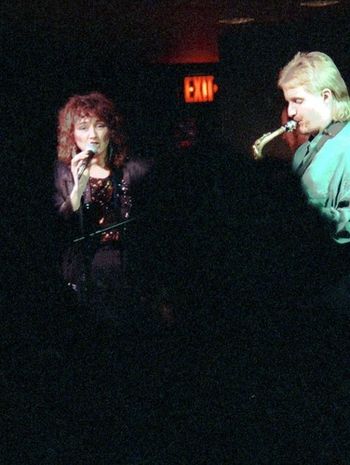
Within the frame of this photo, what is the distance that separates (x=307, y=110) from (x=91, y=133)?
1.05 metres

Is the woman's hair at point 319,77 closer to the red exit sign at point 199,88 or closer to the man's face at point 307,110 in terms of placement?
the man's face at point 307,110

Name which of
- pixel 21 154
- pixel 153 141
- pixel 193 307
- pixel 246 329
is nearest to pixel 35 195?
pixel 21 154

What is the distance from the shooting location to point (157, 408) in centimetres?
532

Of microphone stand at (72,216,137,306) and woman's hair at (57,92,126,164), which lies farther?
microphone stand at (72,216,137,306)

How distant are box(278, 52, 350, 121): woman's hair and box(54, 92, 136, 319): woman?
2.90 ft

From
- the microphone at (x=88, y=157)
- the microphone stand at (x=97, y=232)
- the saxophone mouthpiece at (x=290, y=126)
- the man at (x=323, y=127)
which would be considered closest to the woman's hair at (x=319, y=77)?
the man at (x=323, y=127)

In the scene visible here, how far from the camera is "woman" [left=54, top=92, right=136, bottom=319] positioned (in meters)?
4.82

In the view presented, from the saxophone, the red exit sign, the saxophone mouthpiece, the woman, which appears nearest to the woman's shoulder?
the woman

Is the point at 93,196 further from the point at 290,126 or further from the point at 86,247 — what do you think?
the point at 290,126

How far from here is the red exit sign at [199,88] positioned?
15.9 feet

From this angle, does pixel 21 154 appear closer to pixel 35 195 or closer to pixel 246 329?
pixel 35 195

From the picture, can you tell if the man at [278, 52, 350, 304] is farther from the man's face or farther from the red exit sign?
the red exit sign

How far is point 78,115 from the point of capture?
4.82 meters

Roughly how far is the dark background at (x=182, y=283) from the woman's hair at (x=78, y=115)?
4 centimetres
